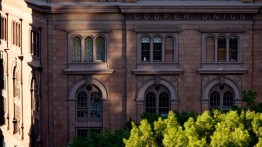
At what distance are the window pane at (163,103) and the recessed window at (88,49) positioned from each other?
4005 mm

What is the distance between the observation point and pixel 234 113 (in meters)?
63.3

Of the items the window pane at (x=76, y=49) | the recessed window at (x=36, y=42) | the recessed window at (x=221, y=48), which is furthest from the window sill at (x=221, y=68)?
the recessed window at (x=36, y=42)

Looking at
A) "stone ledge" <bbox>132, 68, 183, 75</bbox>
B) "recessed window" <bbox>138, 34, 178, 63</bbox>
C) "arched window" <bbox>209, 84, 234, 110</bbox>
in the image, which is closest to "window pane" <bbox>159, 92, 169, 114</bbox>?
"stone ledge" <bbox>132, 68, 183, 75</bbox>

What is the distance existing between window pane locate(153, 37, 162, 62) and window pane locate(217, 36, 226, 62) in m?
3.32

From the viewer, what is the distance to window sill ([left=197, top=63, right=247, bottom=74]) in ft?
276

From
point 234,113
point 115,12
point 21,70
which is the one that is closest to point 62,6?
point 115,12

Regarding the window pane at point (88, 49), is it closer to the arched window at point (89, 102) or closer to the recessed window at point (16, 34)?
the arched window at point (89, 102)

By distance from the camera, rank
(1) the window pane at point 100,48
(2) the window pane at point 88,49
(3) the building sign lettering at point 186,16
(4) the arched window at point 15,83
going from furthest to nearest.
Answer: (4) the arched window at point 15,83 < (1) the window pane at point 100,48 < (2) the window pane at point 88,49 < (3) the building sign lettering at point 186,16

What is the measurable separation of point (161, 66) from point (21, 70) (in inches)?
410

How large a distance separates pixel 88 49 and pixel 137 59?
2883 millimetres

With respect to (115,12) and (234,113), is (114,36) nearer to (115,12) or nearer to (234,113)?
(115,12)

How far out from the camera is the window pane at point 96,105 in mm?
84000

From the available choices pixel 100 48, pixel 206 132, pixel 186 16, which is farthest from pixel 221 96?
pixel 206 132

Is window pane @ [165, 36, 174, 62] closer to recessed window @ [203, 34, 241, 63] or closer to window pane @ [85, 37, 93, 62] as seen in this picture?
recessed window @ [203, 34, 241, 63]
